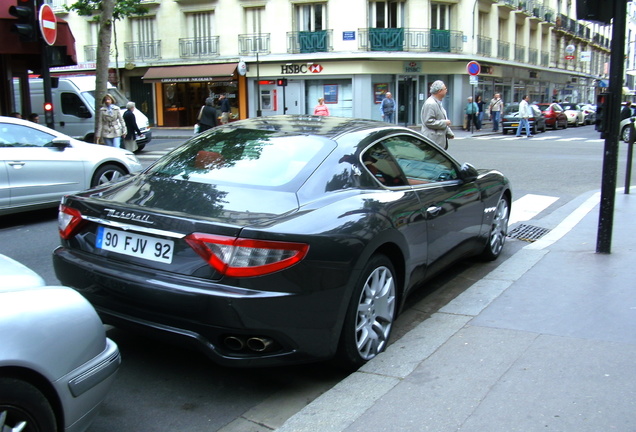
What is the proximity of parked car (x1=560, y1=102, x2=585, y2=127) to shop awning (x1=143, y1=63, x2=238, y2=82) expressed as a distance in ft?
65.9

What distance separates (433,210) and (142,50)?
3669cm

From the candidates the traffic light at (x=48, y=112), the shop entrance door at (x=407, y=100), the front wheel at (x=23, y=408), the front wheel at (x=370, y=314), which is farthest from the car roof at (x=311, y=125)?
the shop entrance door at (x=407, y=100)

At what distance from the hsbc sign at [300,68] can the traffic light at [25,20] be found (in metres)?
24.0

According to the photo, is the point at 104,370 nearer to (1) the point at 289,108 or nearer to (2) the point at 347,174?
(2) the point at 347,174

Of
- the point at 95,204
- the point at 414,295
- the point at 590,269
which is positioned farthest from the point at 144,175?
the point at 590,269

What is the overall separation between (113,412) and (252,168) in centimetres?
161

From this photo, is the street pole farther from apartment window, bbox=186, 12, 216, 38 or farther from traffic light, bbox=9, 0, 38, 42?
apartment window, bbox=186, 12, 216, 38

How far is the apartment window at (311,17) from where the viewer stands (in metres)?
34.1

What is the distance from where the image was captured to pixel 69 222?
383cm

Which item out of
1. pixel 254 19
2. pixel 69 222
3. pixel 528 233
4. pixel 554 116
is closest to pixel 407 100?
pixel 554 116

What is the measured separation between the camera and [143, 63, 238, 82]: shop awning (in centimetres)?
3525

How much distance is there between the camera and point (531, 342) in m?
3.96

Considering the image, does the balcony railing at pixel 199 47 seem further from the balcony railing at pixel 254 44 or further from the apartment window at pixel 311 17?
the apartment window at pixel 311 17

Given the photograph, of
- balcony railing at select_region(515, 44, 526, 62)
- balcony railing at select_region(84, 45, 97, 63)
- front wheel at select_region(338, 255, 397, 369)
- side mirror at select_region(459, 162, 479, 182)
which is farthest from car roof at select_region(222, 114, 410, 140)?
balcony railing at select_region(515, 44, 526, 62)
